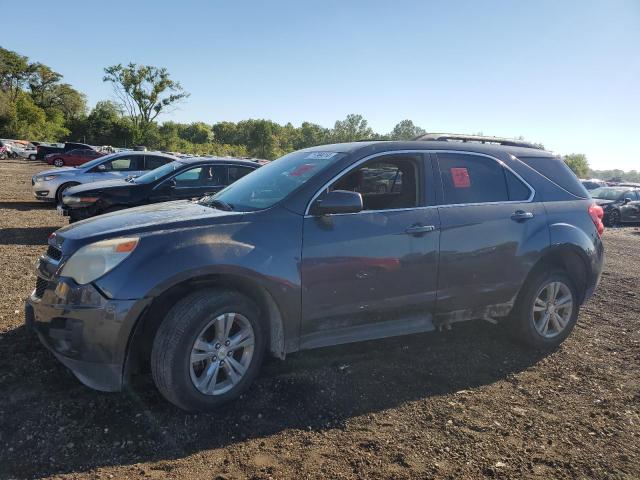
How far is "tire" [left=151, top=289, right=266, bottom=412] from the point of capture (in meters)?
3.04

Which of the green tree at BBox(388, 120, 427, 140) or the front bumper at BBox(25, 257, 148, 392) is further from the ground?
the green tree at BBox(388, 120, 427, 140)

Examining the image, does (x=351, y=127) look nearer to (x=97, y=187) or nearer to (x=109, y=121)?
(x=109, y=121)

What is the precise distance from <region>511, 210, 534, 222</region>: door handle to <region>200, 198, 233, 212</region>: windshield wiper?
249 cm

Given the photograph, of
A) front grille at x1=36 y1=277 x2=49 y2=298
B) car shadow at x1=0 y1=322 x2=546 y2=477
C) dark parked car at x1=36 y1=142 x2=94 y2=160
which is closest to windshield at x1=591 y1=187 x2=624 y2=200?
car shadow at x1=0 y1=322 x2=546 y2=477

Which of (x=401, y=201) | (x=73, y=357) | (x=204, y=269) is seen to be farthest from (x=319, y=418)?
(x=401, y=201)

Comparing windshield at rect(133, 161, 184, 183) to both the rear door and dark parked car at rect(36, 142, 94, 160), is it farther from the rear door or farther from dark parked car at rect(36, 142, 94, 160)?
dark parked car at rect(36, 142, 94, 160)

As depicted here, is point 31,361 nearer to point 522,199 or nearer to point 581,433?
point 581,433

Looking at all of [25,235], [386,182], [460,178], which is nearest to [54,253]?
[386,182]

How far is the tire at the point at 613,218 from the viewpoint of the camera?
18.7 m

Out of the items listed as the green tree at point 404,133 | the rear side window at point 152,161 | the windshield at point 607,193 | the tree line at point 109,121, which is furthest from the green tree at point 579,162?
the rear side window at point 152,161

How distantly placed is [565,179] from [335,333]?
2.93 meters

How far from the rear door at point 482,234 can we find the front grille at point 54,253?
9.28ft

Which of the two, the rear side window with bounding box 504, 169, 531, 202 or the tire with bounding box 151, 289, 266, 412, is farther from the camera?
the rear side window with bounding box 504, 169, 531, 202

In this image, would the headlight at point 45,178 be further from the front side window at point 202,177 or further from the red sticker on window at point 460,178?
the red sticker on window at point 460,178
